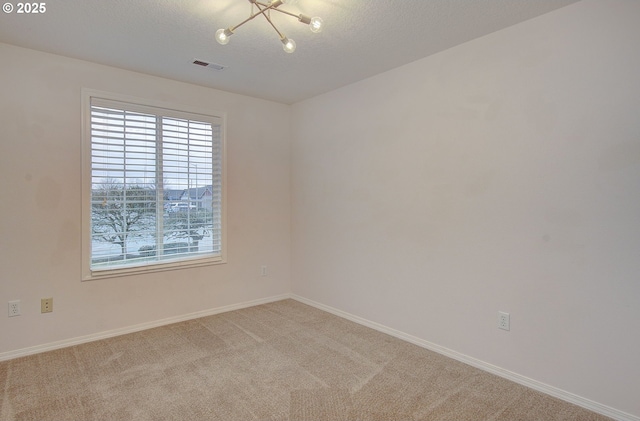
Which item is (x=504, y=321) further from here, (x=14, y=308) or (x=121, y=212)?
(x=14, y=308)

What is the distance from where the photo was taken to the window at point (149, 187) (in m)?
3.18

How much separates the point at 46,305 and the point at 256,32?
2784 mm

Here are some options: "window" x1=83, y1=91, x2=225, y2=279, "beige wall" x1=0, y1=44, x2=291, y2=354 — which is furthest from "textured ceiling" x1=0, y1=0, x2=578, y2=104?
"window" x1=83, y1=91, x2=225, y2=279

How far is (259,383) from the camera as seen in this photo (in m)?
2.42

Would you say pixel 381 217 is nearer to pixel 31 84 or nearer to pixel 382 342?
pixel 382 342

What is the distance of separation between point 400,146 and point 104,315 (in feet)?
10.2

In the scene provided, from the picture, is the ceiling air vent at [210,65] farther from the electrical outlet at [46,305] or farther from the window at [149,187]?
the electrical outlet at [46,305]

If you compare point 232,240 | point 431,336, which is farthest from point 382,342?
point 232,240

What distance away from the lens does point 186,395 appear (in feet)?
7.48

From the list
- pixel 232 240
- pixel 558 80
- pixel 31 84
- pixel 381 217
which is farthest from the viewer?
pixel 232 240

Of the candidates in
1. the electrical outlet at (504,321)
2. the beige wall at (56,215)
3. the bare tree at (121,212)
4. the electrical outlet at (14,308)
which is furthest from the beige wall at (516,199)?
the electrical outlet at (14,308)

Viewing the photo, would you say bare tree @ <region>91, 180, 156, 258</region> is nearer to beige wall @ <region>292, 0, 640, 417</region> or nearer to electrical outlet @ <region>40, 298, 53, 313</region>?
electrical outlet @ <region>40, 298, 53, 313</region>

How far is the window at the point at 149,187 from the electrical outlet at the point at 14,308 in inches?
18.9

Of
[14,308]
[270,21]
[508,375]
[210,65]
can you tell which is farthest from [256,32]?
[508,375]
